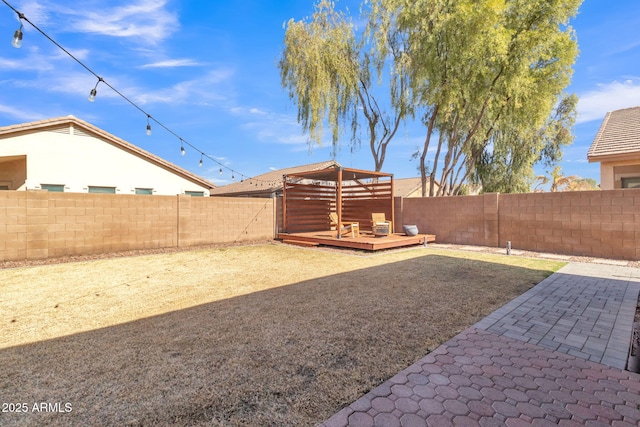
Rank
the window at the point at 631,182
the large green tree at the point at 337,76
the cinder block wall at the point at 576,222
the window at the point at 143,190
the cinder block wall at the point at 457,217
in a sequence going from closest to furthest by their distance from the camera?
the cinder block wall at the point at 576,222
the window at the point at 631,182
the cinder block wall at the point at 457,217
the large green tree at the point at 337,76
the window at the point at 143,190

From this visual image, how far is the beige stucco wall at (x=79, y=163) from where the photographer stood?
11.3m

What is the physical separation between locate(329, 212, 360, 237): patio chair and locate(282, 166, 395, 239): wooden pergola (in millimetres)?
371

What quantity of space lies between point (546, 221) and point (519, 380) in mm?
8494

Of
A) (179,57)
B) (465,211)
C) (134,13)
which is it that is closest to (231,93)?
(179,57)

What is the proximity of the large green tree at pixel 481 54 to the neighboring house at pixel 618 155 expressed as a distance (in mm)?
2714

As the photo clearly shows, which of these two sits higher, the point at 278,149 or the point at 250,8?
the point at 250,8

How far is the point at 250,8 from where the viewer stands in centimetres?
1082

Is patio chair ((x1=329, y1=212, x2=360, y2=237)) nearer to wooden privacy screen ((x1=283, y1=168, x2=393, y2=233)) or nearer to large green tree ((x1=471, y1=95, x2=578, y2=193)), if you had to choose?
wooden privacy screen ((x1=283, y1=168, x2=393, y2=233))

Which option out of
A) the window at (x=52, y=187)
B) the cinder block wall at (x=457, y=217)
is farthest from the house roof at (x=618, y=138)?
the window at (x=52, y=187)

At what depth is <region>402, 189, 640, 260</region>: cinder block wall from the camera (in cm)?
754

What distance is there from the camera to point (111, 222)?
848 centimetres

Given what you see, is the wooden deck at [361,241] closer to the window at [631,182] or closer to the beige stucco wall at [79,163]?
the window at [631,182]

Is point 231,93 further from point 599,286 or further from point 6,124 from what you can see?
point 599,286

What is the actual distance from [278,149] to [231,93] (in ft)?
29.0
